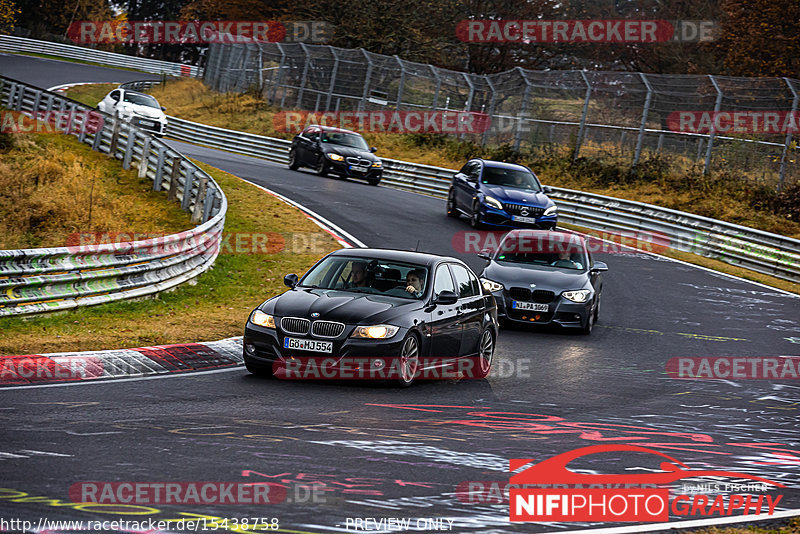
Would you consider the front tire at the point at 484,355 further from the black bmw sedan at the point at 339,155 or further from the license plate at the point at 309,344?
the black bmw sedan at the point at 339,155

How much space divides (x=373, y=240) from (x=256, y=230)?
104 inches

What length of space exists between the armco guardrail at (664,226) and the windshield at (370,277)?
15796 mm

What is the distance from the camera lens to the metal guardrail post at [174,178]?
23.8m

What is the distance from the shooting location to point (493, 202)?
25.3 meters

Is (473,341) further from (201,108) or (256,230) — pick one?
(201,108)

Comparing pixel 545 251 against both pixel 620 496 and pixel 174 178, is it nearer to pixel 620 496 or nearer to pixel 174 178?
pixel 174 178

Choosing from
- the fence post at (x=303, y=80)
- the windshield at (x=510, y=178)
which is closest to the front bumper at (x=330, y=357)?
the windshield at (x=510, y=178)

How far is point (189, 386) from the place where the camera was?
10.2 m

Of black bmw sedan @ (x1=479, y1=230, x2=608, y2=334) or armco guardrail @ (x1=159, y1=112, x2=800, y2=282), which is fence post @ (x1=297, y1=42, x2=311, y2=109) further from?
black bmw sedan @ (x1=479, y1=230, x2=608, y2=334)

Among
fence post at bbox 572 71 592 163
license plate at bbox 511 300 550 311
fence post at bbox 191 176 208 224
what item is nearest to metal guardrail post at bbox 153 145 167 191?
fence post at bbox 191 176 208 224

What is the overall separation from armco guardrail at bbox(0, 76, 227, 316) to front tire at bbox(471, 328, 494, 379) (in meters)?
5.55

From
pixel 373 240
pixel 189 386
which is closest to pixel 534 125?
pixel 373 240

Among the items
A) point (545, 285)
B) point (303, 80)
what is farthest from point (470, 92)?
point (545, 285)

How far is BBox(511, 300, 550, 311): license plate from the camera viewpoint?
1586 cm
